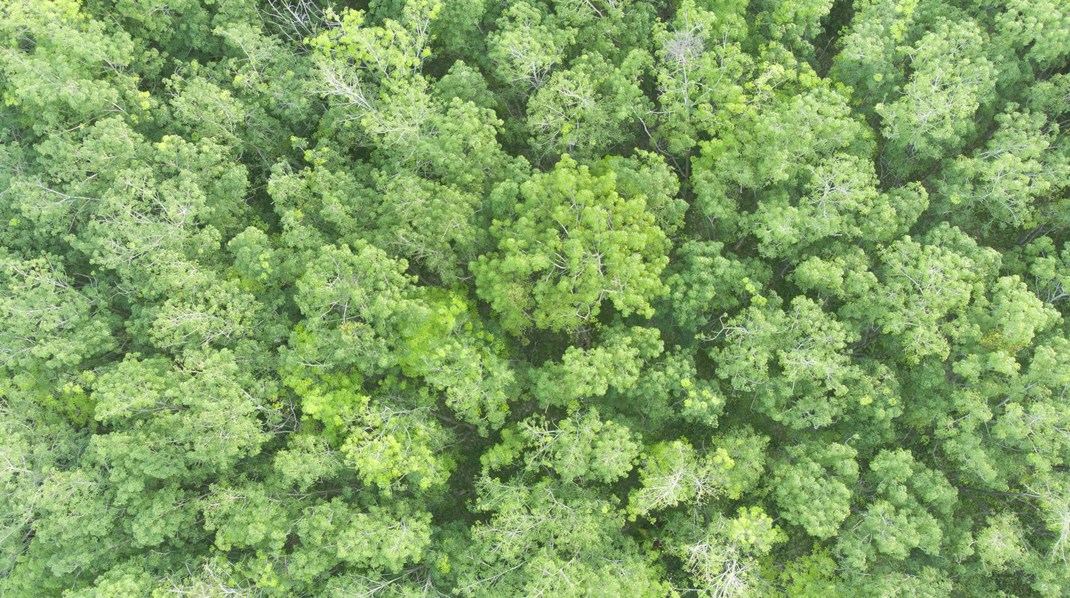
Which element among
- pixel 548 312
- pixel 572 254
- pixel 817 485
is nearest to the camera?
pixel 817 485

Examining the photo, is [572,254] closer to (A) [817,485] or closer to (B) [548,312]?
(B) [548,312]

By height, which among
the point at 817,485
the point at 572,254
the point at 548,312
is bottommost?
the point at 548,312

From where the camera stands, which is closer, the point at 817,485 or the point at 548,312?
the point at 817,485

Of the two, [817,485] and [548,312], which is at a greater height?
[817,485]

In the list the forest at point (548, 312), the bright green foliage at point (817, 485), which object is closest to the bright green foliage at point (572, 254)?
the forest at point (548, 312)

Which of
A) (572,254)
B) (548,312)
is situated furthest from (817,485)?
(572,254)

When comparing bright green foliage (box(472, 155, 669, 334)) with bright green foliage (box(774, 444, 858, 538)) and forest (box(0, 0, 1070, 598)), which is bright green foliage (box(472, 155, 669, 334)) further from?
bright green foliage (box(774, 444, 858, 538))

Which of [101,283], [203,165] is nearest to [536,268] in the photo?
[203,165]

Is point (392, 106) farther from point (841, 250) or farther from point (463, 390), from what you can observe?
point (841, 250)
